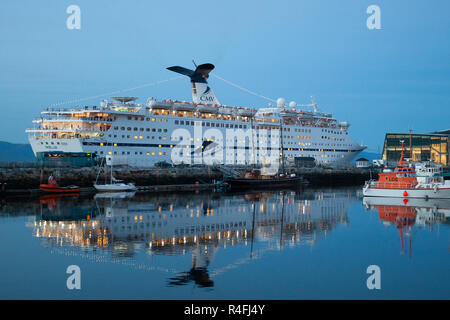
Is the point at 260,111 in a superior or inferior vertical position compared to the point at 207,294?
superior

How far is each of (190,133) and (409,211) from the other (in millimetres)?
33845

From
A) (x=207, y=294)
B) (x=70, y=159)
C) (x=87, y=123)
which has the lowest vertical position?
(x=207, y=294)

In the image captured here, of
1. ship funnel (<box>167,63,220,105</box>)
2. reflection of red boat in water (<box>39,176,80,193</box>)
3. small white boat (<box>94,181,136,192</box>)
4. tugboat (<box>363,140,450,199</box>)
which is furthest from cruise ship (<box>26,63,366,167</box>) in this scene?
tugboat (<box>363,140,450,199</box>)

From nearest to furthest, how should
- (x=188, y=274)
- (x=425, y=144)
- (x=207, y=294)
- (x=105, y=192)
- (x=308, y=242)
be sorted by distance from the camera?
1. (x=207, y=294)
2. (x=188, y=274)
3. (x=308, y=242)
4. (x=105, y=192)
5. (x=425, y=144)

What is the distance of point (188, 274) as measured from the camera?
13977 millimetres

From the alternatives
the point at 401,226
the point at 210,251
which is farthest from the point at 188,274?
the point at 401,226

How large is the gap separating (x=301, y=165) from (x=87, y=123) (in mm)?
30474

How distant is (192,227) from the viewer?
22656mm

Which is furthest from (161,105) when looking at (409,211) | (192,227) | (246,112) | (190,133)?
(192,227)

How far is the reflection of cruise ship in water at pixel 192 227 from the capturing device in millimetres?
17594

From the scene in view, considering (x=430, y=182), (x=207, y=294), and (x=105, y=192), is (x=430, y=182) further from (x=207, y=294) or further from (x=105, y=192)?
(x=207, y=294)

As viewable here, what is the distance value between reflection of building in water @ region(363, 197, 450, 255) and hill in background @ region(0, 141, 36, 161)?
191 feet

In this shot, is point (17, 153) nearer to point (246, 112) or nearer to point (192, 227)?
point (246, 112)

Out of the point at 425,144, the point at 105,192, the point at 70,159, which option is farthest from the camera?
the point at 425,144
